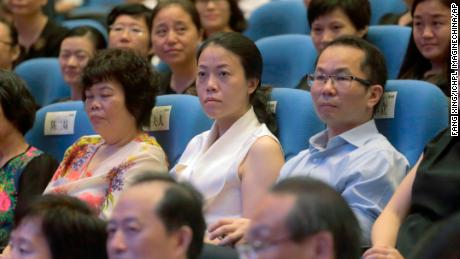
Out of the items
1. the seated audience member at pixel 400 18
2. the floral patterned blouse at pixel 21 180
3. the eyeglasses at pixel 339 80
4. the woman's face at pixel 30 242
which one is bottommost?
the floral patterned blouse at pixel 21 180

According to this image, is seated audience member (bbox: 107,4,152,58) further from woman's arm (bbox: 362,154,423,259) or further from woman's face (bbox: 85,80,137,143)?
woman's arm (bbox: 362,154,423,259)

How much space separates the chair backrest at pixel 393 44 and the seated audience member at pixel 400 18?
0.29 metres

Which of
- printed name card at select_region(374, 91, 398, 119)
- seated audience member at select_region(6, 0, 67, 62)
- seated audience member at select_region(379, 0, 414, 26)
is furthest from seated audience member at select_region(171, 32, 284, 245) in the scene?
seated audience member at select_region(6, 0, 67, 62)

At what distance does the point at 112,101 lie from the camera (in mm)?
2965

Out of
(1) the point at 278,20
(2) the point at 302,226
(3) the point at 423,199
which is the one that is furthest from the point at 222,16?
(2) the point at 302,226

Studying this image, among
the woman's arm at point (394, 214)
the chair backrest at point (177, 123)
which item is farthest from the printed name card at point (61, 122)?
the woman's arm at point (394, 214)

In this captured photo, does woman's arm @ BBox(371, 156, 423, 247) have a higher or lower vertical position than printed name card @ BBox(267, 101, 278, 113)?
lower

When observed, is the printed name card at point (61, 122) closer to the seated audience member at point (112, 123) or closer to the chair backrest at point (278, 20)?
the seated audience member at point (112, 123)

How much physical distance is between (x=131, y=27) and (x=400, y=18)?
3.79 feet

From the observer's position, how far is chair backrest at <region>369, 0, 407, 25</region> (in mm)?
4129

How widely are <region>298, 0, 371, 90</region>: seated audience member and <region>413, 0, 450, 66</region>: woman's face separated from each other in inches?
16.0

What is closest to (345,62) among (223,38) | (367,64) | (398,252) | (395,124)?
(367,64)

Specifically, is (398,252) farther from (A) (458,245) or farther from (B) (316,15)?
(B) (316,15)

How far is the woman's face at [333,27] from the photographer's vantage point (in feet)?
11.4
